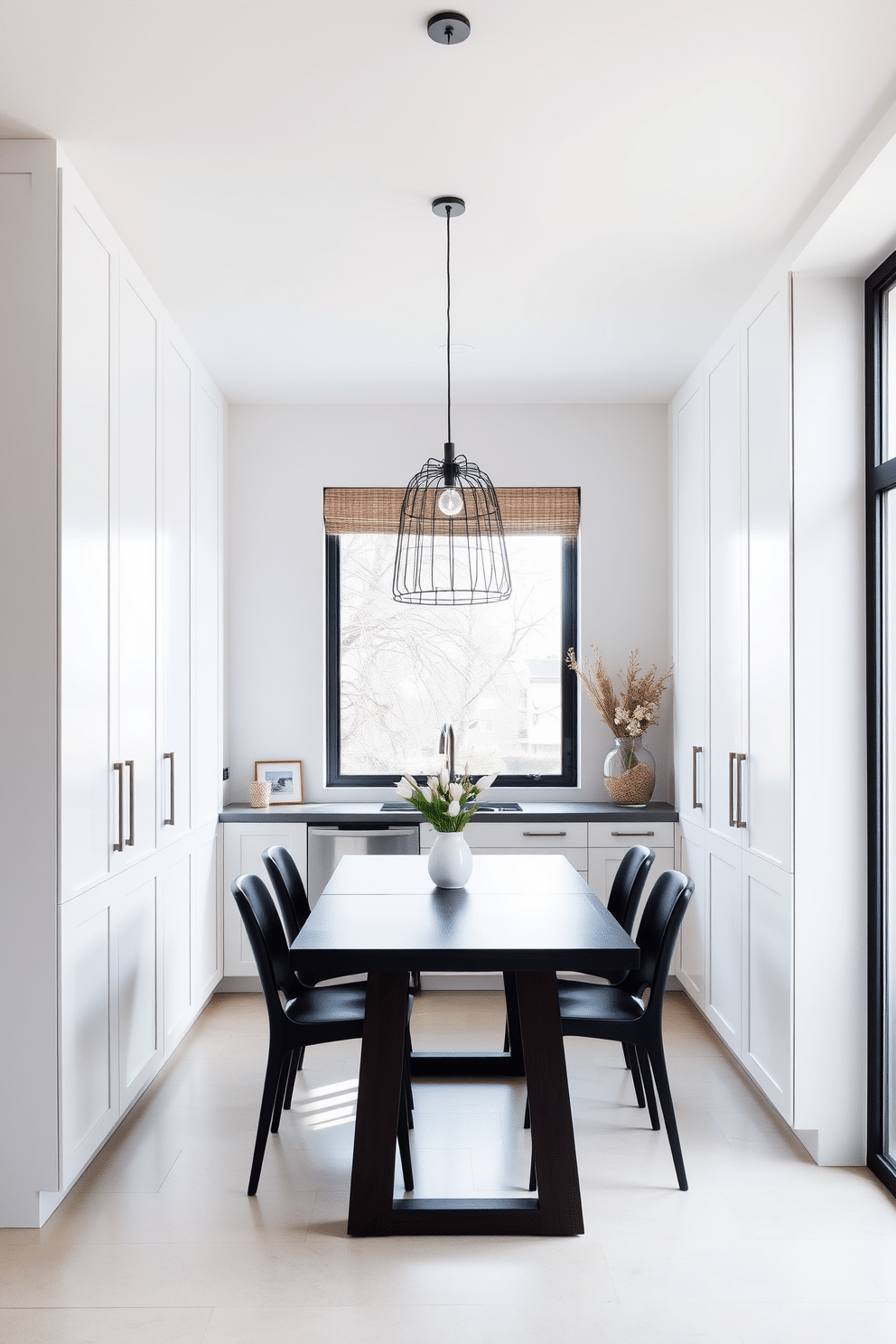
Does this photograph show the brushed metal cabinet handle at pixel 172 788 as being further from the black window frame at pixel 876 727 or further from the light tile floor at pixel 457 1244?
the black window frame at pixel 876 727

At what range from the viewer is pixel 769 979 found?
327 cm

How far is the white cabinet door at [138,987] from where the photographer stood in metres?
3.14

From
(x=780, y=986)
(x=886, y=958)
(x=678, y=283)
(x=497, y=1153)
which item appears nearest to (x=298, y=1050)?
(x=497, y=1153)

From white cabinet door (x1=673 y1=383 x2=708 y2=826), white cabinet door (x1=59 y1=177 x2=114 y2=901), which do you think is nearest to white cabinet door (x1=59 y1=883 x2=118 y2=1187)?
white cabinet door (x1=59 y1=177 x2=114 y2=901)

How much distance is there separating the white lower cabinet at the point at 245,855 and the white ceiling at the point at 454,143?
2.21 m

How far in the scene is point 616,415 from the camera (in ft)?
16.8

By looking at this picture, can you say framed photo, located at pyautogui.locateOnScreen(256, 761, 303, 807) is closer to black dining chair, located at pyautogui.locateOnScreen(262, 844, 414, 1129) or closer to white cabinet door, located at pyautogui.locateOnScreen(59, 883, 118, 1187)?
black dining chair, located at pyautogui.locateOnScreen(262, 844, 414, 1129)

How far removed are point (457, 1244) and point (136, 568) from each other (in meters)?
2.23

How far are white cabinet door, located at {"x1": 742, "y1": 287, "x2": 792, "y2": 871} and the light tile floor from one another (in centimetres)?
96

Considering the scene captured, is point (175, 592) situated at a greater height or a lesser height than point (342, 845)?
greater

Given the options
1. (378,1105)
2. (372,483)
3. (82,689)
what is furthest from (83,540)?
(372,483)

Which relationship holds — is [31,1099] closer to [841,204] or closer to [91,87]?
[91,87]

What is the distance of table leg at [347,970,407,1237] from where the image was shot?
2590mm

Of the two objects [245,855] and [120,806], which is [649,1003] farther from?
[245,855]
